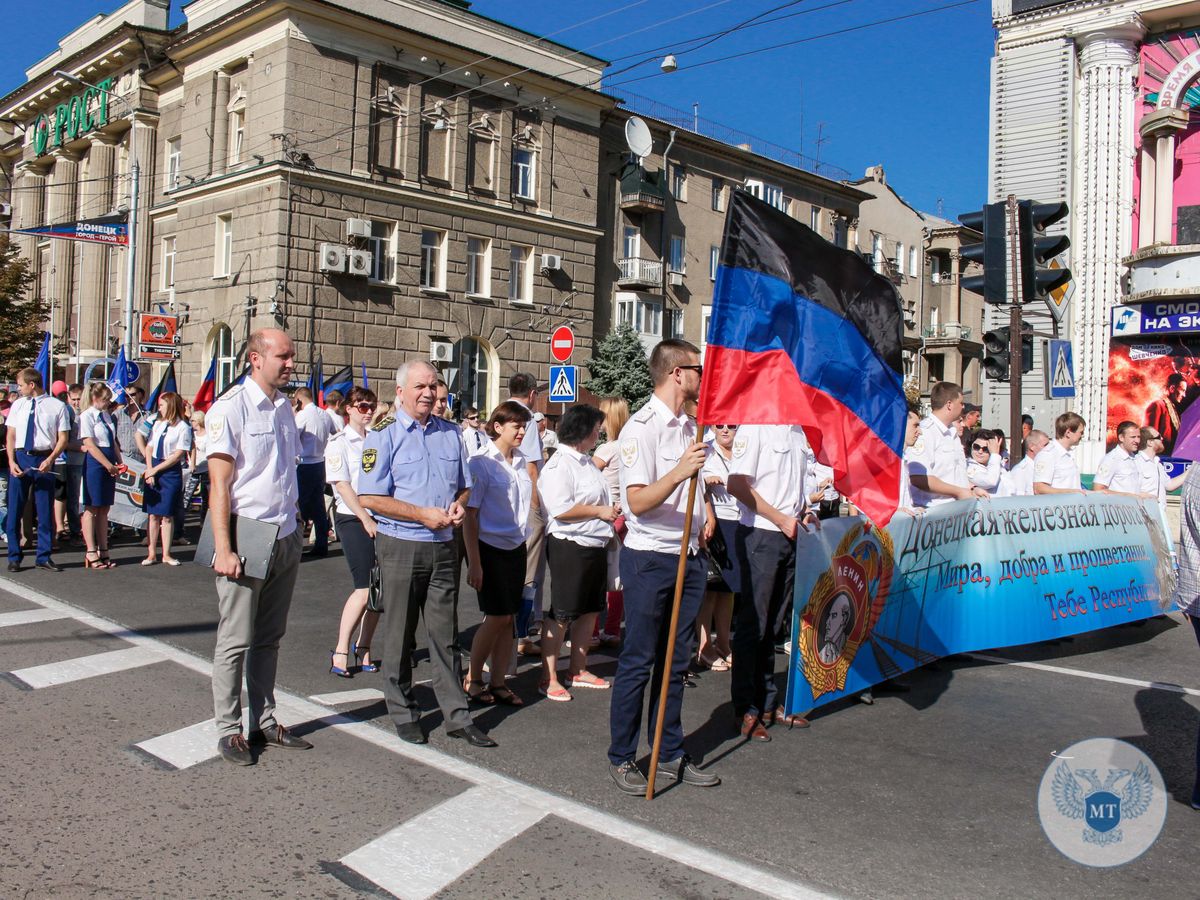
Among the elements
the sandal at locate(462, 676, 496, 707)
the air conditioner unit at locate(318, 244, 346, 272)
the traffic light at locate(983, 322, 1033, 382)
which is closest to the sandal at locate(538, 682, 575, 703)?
the sandal at locate(462, 676, 496, 707)

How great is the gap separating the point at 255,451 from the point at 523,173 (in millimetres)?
32097

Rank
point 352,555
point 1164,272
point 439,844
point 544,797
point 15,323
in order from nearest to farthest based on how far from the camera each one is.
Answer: point 439,844, point 544,797, point 352,555, point 1164,272, point 15,323

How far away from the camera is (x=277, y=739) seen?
18.2 ft

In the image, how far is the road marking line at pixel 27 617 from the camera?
333 inches

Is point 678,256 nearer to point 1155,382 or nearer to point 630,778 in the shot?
point 1155,382

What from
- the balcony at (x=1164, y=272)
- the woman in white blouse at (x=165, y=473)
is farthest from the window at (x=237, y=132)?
the balcony at (x=1164, y=272)

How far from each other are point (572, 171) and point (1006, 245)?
27.7 m

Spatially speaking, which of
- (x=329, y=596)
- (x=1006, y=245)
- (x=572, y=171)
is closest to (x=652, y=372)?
(x=329, y=596)

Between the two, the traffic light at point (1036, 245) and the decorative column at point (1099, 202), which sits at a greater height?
the decorative column at point (1099, 202)

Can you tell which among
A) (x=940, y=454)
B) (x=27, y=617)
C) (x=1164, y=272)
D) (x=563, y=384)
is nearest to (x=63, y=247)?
(x=563, y=384)

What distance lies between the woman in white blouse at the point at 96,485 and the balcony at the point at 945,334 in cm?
5346

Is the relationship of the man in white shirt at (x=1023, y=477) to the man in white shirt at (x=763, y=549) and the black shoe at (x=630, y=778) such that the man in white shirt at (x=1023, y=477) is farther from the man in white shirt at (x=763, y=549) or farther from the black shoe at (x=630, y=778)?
the black shoe at (x=630, y=778)

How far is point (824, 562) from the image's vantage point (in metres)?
6.25

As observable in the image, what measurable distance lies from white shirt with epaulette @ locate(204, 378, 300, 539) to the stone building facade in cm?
2420
